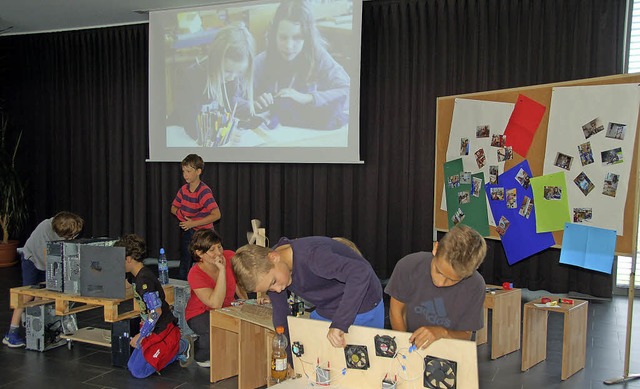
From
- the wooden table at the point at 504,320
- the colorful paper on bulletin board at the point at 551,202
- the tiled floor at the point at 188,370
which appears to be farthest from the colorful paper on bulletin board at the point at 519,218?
the tiled floor at the point at 188,370

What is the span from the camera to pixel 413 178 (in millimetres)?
6367

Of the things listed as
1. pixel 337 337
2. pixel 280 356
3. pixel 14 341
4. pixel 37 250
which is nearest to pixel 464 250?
pixel 337 337

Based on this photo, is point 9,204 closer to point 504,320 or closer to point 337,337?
point 504,320

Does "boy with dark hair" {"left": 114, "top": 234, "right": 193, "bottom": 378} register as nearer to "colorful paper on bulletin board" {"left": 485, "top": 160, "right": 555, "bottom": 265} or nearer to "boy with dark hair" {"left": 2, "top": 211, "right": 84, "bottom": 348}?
"boy with dark hair" {"left": 2, "top": 211, "right": 84, "bottom": 348}

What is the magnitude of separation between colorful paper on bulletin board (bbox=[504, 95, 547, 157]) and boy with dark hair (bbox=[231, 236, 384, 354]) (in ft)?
8.29

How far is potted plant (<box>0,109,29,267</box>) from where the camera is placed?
25.5 ft

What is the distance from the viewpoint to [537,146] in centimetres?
448

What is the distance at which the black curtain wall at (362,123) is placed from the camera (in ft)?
19.0

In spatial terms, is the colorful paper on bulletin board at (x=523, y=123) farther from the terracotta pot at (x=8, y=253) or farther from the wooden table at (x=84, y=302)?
the terracotta pot at (x=8, y=253)

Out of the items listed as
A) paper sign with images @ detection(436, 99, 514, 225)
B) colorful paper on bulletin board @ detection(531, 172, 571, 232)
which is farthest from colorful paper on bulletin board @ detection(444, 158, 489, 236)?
colorful paper on bulletin board @ detection(531, 172, 571, 232)

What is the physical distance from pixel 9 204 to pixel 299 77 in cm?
442

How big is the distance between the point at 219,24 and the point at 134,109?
5.93 ft

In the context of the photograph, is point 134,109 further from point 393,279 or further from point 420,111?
point 393,279

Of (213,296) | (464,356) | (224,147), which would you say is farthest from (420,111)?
(464,356)
